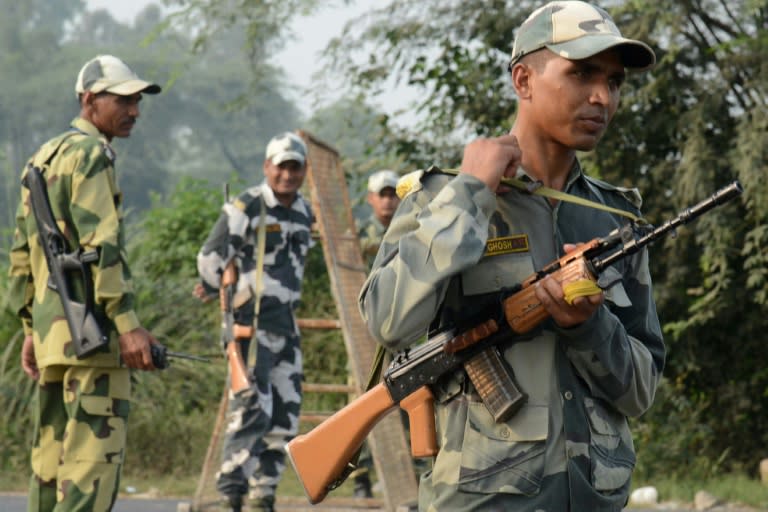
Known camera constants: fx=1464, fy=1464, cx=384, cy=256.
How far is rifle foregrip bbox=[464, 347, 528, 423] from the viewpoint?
309 cm

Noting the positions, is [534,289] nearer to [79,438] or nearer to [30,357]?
[79,438]

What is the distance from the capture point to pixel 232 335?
902 centimetres

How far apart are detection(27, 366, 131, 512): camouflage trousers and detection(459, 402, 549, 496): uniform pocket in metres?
3.06

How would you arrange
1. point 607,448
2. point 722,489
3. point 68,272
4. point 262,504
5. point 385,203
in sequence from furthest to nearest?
point 385,203
point 722,489
point 262,504
point 68,272
point 607,448

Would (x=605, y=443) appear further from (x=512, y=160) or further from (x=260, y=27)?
(x=260, y=27)

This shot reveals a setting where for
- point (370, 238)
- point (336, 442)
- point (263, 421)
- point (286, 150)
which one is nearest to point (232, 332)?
point (263, 421)

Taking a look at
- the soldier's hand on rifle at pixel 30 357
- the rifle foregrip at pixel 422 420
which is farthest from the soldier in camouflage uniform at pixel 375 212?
the rifle foregrip at pixel 422 420

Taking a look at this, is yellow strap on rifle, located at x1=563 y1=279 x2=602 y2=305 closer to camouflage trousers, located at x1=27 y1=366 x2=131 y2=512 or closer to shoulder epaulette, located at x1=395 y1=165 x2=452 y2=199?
shoulder epaulette, located at x1=395 y1=165 x2=452 y2=199

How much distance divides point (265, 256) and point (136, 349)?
10.1ft

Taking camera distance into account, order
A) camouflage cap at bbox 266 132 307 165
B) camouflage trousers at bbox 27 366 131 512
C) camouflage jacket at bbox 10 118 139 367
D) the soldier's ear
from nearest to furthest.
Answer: the soldier's ear → camouflage trousers at bbox 27 366 131 512 → camouflage jacket at bbox 10 118 139 367 → camouflage cap at bbox 266 132 307 165

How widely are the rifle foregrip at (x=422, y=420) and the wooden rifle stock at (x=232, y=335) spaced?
5.47 m

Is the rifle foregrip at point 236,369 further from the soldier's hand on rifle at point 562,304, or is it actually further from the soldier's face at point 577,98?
the soldier's hand on rifle at point 562,304

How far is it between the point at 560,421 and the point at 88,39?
8811 cm

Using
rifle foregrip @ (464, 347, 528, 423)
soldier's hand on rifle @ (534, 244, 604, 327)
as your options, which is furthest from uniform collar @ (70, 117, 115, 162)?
soldier's hand on rifle @ (534, 244, 604, 327)
